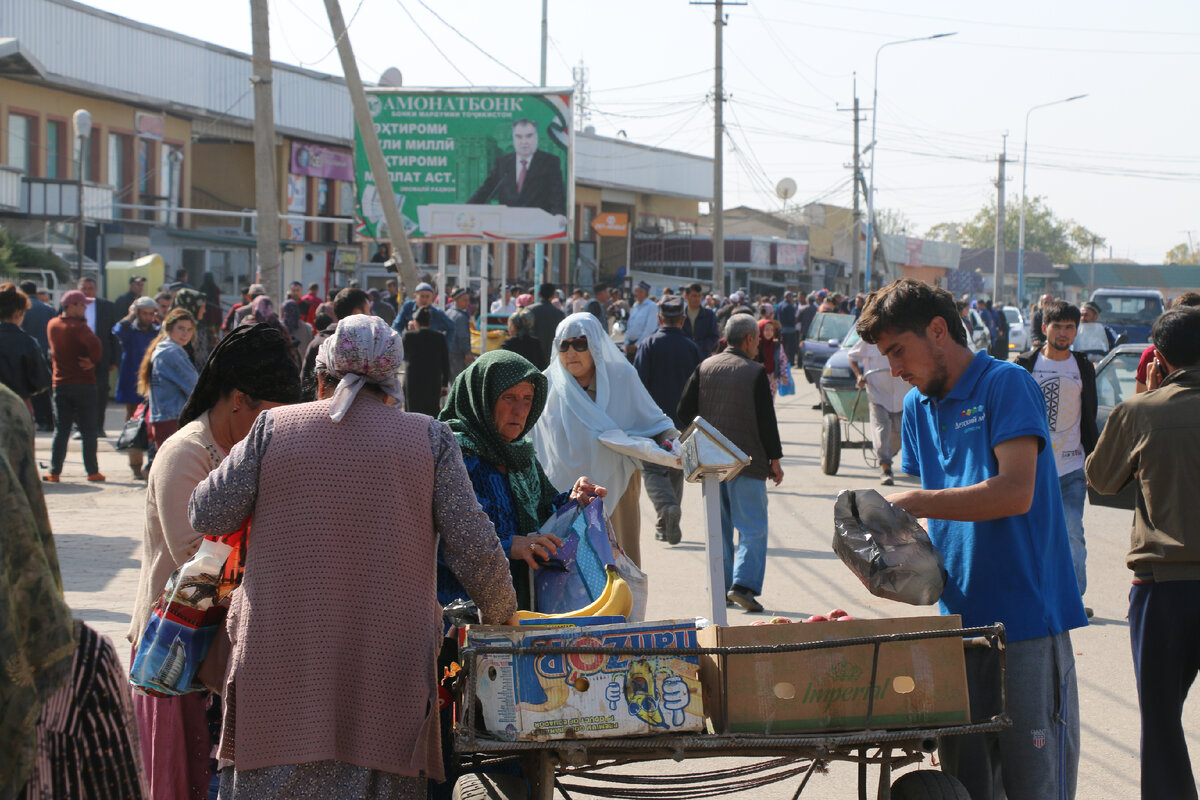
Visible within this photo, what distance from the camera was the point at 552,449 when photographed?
6805 mm

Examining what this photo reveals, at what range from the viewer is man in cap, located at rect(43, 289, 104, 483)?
11.9 m

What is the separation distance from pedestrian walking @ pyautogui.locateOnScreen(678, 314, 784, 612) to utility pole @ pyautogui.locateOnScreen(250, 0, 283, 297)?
8.89 m

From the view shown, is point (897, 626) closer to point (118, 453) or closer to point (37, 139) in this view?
point (118, 453)

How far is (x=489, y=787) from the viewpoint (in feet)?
10.9

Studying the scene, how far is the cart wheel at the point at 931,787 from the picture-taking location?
3334 mm

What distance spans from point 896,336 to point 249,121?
34015 mm

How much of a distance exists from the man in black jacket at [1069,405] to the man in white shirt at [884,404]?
14.7ft

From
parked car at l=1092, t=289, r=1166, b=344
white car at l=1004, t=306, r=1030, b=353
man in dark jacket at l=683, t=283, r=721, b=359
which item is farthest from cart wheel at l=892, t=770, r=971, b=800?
white car at l=1004, t=306, r=1030, b=353

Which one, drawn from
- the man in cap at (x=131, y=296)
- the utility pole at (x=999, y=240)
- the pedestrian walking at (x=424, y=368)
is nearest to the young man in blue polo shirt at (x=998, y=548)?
the pedestrian walking at (x=424, y=368)

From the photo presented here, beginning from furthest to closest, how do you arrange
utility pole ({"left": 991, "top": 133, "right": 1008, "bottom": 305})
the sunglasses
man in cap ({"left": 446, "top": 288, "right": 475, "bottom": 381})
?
utility pole ({"left": 991, "top": 133, "right": 1008, "bottom": 305}) < man in cap ({"left": 446, "top": 288, "right": 475, "bottom": 381}) < the sunglasses

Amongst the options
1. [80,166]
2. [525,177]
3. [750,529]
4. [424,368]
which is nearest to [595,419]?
[750,529]

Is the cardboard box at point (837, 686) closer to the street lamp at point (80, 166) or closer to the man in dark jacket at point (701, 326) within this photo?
the man in dark jacket at point (701, 326)

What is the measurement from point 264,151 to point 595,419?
10436mm

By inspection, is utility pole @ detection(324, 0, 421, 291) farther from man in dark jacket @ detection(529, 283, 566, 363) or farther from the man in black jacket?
the man in black jacket
